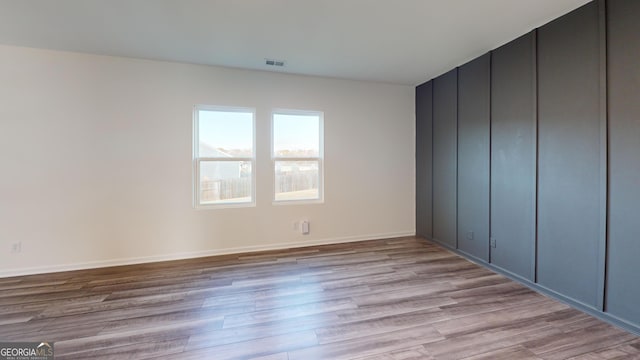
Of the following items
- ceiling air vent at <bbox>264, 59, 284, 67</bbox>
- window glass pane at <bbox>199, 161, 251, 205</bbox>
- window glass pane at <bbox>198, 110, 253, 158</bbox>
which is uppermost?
ceiling air vent at <bbox>264, 59, 284, 67</bbox>

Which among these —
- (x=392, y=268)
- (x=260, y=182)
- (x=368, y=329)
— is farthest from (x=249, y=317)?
(x=260, y=182)

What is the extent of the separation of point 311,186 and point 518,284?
2.86 metres

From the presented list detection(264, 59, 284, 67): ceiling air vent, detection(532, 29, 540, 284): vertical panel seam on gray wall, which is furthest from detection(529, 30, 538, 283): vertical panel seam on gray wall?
A: detection(264, 59, 284, 67): ceiling air vent

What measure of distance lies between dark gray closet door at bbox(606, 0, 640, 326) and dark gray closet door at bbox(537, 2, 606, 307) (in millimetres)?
77

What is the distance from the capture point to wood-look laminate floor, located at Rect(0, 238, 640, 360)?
1759 mm

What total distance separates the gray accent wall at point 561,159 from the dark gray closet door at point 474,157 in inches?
0.6

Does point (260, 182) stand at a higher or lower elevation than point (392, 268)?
higher

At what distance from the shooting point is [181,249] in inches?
138

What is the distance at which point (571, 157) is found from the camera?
2295 millimetres

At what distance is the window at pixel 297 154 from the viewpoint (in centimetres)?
396

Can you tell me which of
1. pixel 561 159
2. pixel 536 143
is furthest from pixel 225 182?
pixel 561 159

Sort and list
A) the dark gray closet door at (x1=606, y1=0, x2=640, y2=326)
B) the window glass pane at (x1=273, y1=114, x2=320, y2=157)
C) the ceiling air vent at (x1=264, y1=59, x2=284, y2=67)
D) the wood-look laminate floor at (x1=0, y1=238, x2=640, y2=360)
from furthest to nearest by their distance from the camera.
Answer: the window glass pane at (x1=273, y1=114, x2=320, y2=157)
the ceiling air vent at (x1=264, y1=59, x2=284, y2=67)
the dark gray closet door at (x1=606, y1=0, x2=640, y2=326)
the wood-look laminate floor at (x1=0, y1=238, x2=640, y2=360)

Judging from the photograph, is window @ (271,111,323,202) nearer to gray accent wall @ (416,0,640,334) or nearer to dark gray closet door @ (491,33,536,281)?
gray accent wall @ (416,0,640,334)

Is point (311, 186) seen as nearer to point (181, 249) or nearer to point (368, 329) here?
point (181, 249)
